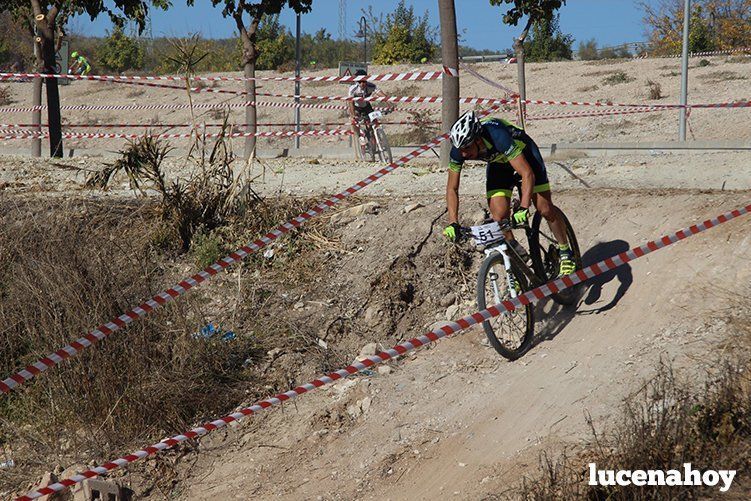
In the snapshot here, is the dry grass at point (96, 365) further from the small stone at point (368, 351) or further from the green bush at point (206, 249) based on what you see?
the green bush at point (206, 249)

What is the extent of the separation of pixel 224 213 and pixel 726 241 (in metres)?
5.39

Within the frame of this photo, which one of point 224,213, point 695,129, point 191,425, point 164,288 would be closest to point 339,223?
point 224,213

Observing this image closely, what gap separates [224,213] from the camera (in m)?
10.6

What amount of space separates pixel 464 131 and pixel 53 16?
42.2 ft

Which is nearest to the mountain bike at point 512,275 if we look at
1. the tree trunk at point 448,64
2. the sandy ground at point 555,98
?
the tree trunk at point 448,64

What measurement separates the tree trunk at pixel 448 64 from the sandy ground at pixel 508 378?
193 centimetres

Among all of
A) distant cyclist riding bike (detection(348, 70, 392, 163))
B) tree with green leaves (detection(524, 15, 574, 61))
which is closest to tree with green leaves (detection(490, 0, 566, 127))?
distant cyclist riding bike (detection(348, 70, 392, 163))

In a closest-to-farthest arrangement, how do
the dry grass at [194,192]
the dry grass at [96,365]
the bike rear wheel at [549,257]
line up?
the dry grass at [96,365] < the bike rear wheel at [549,257] < the dry grass at [194,192]

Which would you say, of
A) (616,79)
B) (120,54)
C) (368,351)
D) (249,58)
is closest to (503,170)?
(368,351)

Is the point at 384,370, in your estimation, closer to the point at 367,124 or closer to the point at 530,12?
the point at 367,124

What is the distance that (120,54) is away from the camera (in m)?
47.4

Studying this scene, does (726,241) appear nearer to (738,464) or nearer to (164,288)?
(738,464)

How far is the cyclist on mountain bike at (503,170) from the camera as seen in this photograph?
6684 mm

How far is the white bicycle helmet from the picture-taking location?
261 inches
